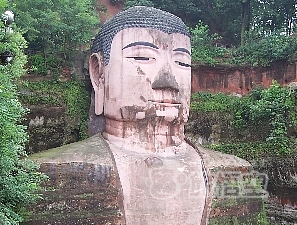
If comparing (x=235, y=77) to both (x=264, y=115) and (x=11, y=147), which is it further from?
(x=11, y=147)

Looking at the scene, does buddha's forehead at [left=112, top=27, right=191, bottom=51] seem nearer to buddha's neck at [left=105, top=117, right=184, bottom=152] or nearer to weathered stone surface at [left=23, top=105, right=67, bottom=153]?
buddha's neck at [left=105, top=117, right=184, bottom=152]

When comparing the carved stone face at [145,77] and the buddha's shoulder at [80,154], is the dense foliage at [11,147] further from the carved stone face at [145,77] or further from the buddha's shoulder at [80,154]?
the carved stone face at [145,77]

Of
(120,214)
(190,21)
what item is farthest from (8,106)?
(190,21)

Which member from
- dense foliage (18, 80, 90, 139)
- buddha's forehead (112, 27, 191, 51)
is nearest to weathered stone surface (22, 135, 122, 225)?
dense foliage (18, 80, 90, 139)

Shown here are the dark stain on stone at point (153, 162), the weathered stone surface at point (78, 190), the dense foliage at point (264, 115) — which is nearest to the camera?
the weathered stone surface at point (78, 190)

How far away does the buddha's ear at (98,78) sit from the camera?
7961 millimetres

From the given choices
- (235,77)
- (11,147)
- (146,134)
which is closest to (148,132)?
(146,134)

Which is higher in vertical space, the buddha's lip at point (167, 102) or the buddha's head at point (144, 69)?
the buddha's head at point (144, 69)

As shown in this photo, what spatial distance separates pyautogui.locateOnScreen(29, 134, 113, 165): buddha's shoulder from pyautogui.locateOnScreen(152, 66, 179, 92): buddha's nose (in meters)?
1.44

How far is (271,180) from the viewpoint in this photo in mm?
10250

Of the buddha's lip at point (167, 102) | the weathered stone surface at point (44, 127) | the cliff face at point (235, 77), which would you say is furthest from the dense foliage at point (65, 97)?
the cliff face at point (235, 77)

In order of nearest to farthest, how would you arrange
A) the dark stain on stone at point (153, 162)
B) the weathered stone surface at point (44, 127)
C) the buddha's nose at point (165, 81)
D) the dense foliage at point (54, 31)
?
the dark stain on stone at point (153, 162)
the buddha's nose at point (165, 81)
the weathered stone surface at point (44, 127)
the dense foliage at point (54, 31)

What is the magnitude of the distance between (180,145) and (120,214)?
1.91 metres

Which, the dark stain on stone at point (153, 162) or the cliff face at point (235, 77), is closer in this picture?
the dark stain on stone at point (153, 162)
